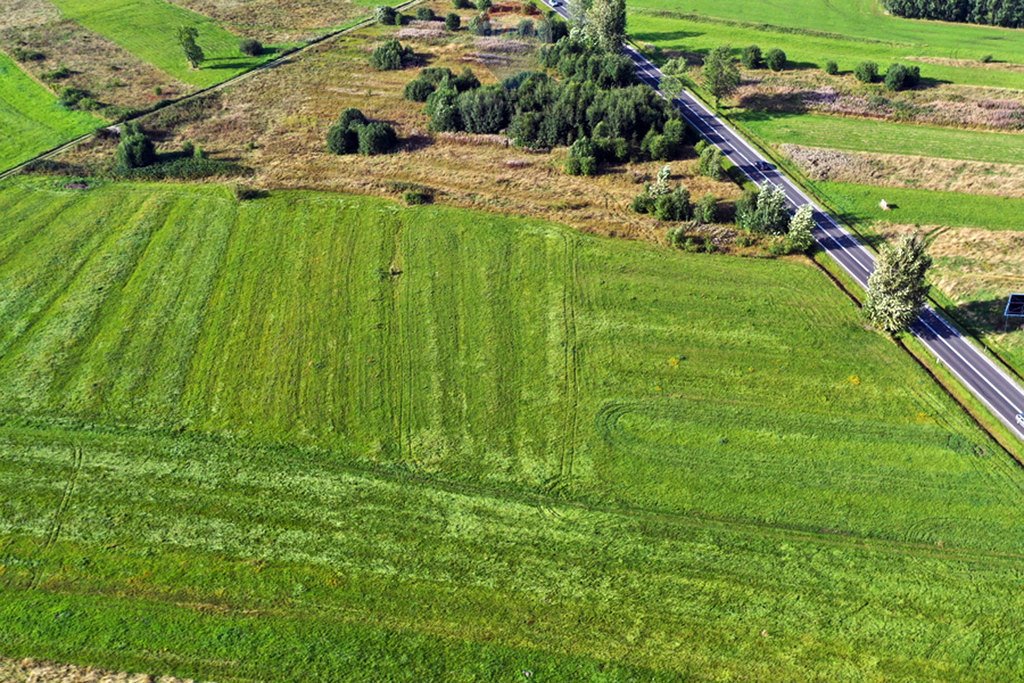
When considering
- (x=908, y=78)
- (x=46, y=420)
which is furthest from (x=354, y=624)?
(x=908, y=78)

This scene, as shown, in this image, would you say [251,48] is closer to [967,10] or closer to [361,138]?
[361,138]

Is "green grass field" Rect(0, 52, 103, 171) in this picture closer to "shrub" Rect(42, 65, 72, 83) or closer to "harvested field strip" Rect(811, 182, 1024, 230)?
"shrub" Rect(42, 65, 72, 83)

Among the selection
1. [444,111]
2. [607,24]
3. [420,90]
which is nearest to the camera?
[444,111]

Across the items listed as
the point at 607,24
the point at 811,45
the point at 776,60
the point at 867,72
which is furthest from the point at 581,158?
the point at 811,45

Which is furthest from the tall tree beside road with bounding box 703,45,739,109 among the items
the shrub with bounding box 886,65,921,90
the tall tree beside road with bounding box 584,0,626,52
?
the shrub with bounding box 886,65,921,90

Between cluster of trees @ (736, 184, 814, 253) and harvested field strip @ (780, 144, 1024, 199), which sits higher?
harvested field strip @ (780, 144, 1024, 199)

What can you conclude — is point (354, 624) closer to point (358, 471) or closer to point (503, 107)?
point (358, 471)
